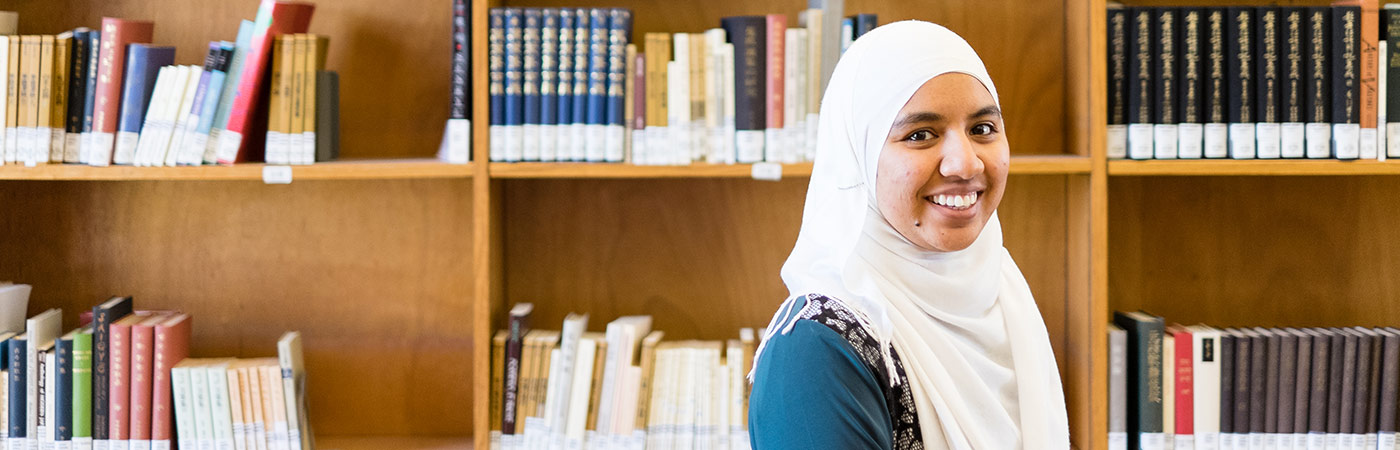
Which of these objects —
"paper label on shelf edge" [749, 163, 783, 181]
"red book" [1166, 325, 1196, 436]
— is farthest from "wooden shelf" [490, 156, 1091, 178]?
"red book" [1166, 325, 1196, 436]

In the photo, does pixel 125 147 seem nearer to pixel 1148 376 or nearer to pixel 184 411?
pixel 184 411

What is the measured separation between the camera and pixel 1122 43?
1.99m

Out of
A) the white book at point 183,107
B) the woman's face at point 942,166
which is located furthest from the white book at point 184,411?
the woman's face at point 942,166

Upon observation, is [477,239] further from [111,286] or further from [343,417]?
[111,286]

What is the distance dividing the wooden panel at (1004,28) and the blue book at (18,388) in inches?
44.1

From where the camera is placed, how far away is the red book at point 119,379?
2.02 m

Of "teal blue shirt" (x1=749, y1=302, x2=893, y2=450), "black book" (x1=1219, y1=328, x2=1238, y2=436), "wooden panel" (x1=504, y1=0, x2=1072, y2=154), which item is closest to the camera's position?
"teal blue shirt" (x1=749, y1=302, x2=893, y2=450)

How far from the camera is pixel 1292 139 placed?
196 centimetres

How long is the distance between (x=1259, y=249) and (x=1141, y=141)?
0.53 meters

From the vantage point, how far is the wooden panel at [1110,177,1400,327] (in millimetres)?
2273

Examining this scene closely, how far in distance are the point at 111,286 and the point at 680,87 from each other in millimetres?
1307

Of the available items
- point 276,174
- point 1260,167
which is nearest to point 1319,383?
point 1260,167

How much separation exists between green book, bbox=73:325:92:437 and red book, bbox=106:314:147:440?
0.04m

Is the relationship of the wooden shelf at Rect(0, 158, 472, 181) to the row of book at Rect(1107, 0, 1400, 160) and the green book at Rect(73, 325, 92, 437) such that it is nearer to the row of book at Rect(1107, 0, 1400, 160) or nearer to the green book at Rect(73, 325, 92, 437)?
the green book at Rect(73, 325, 92, 437)
